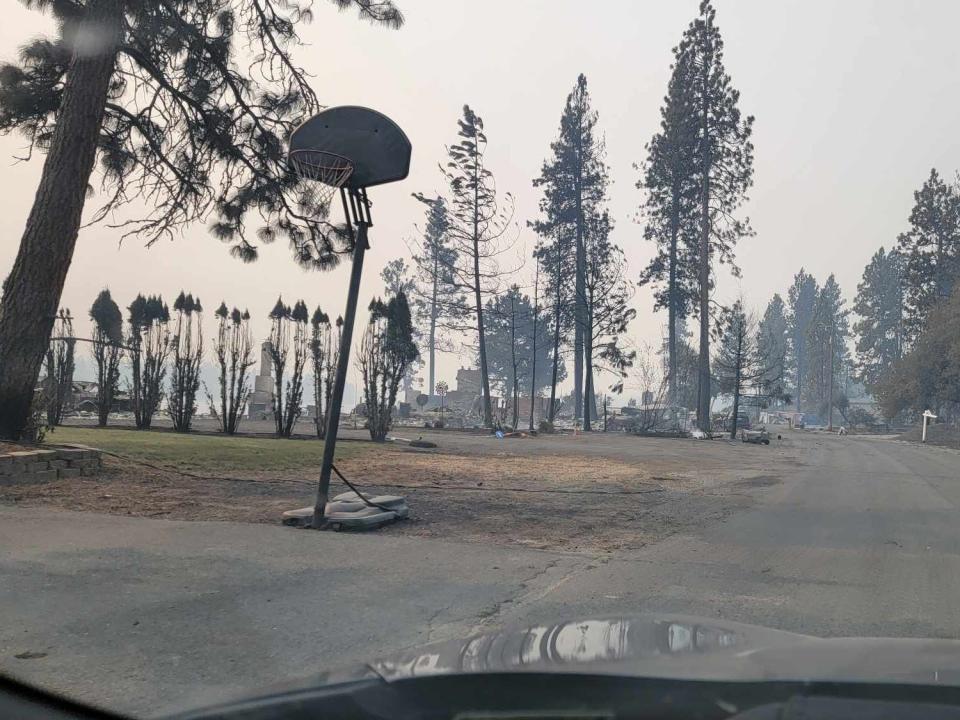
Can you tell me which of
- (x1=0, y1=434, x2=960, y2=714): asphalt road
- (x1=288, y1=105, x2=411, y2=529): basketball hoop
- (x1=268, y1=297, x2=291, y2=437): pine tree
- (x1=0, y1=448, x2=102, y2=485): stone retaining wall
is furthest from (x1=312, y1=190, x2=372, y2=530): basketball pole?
(x1=268, y1=297, x2=291, y2=437): pine tree

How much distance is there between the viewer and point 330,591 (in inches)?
203

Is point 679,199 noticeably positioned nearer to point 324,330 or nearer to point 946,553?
point 324,330

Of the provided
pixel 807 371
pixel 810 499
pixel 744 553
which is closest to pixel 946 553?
pixel 744 553

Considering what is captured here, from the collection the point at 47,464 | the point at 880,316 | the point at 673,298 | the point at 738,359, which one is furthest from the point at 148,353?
the point at 880,316

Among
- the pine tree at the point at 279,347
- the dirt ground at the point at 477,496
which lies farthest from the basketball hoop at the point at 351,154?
the pine tree at the point at 279,347

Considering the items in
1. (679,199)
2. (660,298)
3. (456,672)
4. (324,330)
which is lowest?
(456,672)

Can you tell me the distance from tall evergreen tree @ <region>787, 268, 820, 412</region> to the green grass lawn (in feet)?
348

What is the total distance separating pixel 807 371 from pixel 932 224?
5411cm

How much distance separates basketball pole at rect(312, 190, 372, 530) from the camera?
7.49 metres

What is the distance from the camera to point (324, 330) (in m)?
21.5

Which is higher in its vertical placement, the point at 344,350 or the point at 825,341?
the point at 825,341

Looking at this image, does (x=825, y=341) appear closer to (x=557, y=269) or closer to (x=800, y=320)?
(x=800, y=320)

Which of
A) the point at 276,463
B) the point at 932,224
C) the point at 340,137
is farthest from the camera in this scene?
the point at 932,224

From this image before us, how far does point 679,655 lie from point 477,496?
26.7 feet
